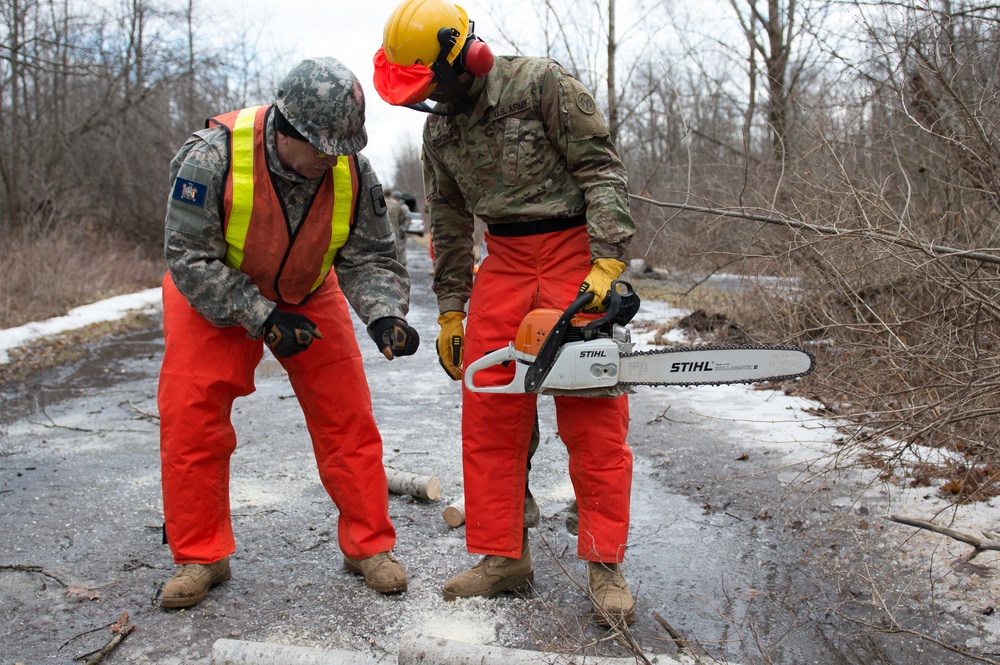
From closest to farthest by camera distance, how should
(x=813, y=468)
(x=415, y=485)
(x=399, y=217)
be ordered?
1. (x=415, y=485)
2. (x=813, y=468)
3. (x=399, y=217)

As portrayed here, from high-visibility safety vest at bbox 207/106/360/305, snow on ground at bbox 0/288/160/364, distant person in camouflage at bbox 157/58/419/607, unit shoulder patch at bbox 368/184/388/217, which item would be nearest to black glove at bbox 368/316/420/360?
distant person in camouflage at bbox 157/58/419/607

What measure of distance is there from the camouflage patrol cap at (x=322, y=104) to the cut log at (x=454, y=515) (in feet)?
5.50

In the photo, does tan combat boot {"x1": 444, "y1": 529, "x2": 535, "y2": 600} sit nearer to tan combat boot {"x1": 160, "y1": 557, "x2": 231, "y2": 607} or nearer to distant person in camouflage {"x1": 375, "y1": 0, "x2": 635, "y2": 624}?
distant person in camouflage {"x1": 375, "y1": 0, "x2": 635, "y2": 624}

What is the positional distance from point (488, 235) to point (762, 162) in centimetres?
392

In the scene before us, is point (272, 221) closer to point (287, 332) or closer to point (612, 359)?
point (287, 332)

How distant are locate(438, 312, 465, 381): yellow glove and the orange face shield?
0.87m

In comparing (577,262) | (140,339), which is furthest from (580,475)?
(140,339)

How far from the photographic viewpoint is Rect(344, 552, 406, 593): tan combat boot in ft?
9.69

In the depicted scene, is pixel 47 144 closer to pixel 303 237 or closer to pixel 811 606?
pixel 303 237

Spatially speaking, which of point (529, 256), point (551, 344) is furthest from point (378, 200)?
point (551, 344)

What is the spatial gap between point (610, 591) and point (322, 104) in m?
1.94

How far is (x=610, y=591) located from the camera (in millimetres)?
2732

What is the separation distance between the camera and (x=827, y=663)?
2469 mm

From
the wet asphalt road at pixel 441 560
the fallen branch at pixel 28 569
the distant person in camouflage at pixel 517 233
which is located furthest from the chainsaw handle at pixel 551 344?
the fallen branch at pixel 28 569
